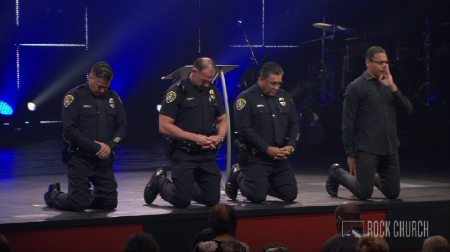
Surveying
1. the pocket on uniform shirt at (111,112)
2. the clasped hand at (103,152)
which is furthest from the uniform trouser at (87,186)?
the pocket on uniform shirt at (111,112)

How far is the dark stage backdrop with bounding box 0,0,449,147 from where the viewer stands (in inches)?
520

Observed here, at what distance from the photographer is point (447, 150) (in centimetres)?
1023

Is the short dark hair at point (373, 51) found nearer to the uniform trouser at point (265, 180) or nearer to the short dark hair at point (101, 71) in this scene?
the uniform trouser at point (265, 180)

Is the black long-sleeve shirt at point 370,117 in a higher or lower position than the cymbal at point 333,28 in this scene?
lower

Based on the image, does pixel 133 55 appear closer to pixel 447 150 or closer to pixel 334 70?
pixel 334 70

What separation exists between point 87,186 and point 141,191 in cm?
134

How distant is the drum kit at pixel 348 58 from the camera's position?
10.9 meters

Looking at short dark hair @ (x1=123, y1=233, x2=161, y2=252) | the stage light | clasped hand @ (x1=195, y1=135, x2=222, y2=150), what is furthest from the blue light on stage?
short dark hair @ (x1=123, y1=233, x2=161, y2=252)

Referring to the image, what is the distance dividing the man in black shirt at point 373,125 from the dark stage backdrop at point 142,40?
7.57 meters

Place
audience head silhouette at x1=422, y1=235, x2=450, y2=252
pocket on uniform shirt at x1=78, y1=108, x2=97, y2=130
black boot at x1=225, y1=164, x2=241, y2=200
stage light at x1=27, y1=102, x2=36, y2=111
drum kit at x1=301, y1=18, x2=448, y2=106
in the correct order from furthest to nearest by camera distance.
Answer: stage light at x1=27, y1=102, x2=36, y2=111, drum kit at x1=301, y1=18, x2=448, y2=106, black boot at x1=225, y1=164, x2=241, y2=200, pocket on uniform shirt at x1=78, y1=108, x2=97, y2=130, audience head silhouette at x1=422, y1=235, x2=450, y2=252

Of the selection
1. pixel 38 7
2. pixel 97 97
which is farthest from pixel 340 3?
pixel 97 97

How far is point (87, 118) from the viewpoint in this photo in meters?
5.00

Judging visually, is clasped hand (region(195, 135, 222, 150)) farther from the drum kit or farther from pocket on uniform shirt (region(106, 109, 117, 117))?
the drum kit

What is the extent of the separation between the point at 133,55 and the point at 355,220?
35.7 feet
